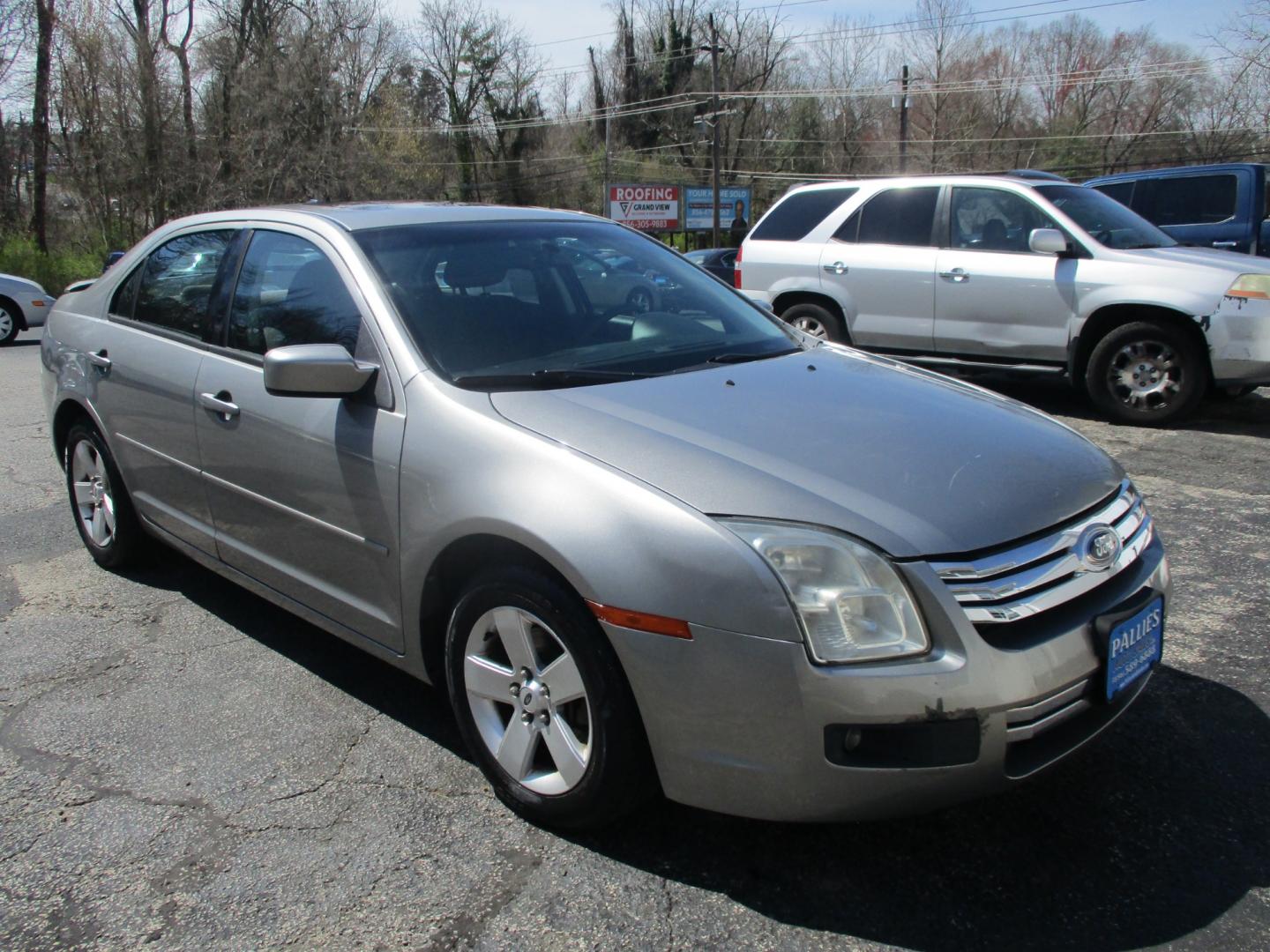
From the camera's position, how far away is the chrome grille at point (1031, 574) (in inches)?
88.4

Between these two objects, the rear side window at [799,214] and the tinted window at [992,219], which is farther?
the rear side window at [799,214]

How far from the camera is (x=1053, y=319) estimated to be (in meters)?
7.59

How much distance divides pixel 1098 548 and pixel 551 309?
1.83 metres

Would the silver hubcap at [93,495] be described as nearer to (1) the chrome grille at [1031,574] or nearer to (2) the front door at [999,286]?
(1) the chrome grille at [1031,574]

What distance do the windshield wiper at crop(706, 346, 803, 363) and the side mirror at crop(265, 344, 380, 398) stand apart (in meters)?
1.10

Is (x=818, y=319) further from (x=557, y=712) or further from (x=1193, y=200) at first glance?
(x=557, y=712)

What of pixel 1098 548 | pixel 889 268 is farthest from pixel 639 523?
pixel 889 268

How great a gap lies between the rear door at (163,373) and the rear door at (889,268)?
5.51m

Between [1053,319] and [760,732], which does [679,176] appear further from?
[760,732]

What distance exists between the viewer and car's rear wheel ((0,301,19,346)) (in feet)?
47.7

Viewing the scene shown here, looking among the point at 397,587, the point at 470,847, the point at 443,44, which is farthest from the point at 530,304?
the point at 443,44

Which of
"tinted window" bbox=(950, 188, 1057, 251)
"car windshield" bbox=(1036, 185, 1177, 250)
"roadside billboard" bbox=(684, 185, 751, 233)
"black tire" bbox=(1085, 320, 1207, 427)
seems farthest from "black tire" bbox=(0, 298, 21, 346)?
"roadside billboard" bbox=(684, 185, 751, 233)

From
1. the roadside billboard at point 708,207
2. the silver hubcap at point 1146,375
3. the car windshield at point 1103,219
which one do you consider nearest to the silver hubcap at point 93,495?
the silver hubcap at point 1146,375

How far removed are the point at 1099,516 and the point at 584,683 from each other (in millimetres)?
1337
